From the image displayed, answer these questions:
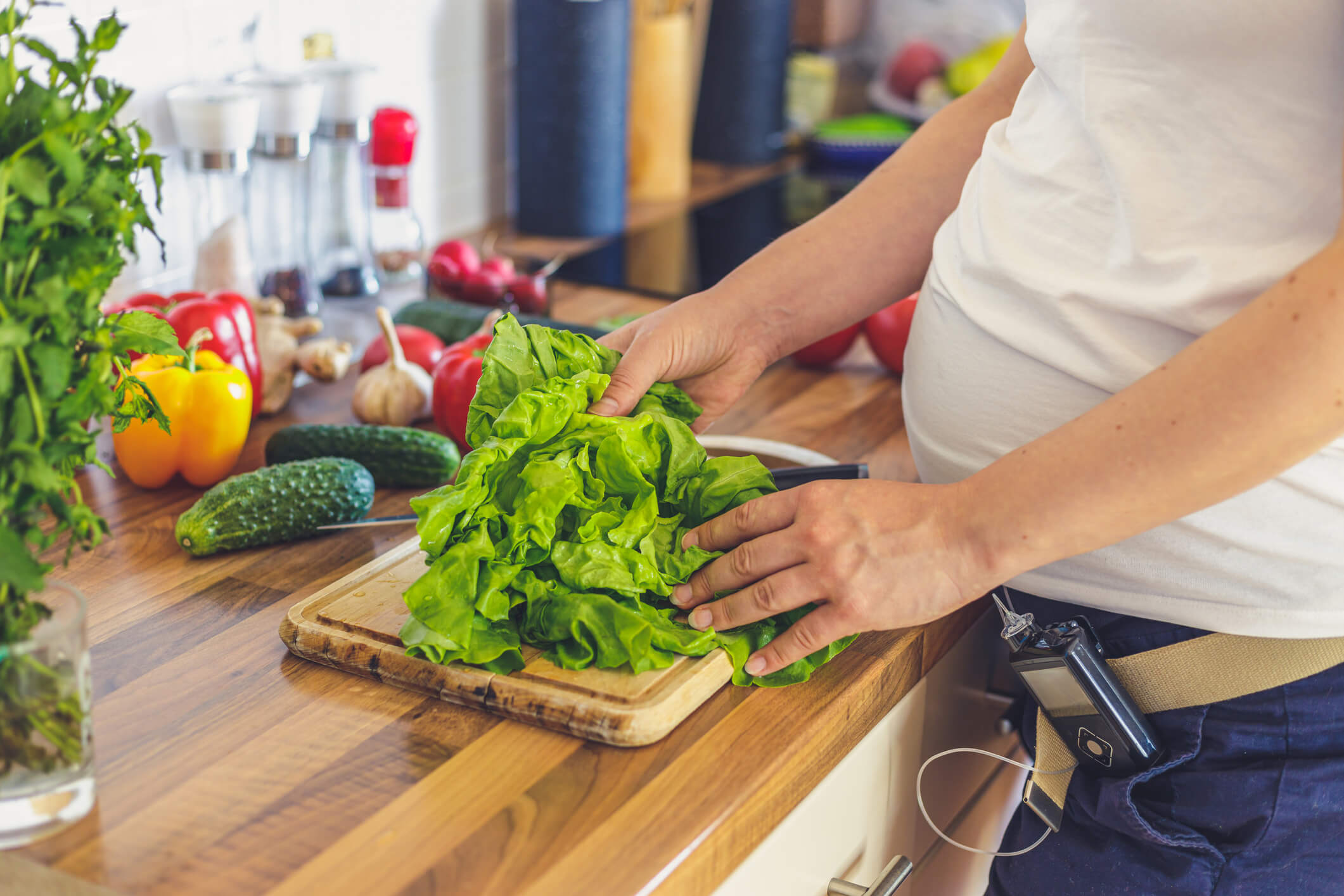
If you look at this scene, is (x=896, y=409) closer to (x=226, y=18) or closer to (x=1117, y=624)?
(x=1117, y=624)

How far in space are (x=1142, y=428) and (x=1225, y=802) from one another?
32cm

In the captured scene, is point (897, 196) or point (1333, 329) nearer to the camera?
point (1333, 329)

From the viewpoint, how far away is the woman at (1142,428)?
2.39 feet

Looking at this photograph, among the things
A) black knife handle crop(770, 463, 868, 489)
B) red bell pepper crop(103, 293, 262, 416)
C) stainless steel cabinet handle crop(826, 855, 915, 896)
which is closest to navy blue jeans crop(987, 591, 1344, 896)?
stainless steel cabinet handle crop(826, 855, 915, 896)

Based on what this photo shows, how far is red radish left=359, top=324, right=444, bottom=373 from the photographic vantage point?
4.58 ft

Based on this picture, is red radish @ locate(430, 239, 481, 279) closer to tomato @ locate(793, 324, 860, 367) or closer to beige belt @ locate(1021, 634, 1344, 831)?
tomato @ locate(793, 324, 860, 367)

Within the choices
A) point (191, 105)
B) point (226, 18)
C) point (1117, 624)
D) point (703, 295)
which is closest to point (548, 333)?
point (703, 295)

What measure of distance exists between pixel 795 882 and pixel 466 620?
29cm

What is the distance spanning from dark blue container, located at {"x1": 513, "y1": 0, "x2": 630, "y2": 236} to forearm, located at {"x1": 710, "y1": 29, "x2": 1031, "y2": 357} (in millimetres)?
944

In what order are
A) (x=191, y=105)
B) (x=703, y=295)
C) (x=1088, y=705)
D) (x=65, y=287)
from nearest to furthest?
(x=65, y=287) → (x=1088, y=705) → (x=703, y=295) → (x=191, y=105)

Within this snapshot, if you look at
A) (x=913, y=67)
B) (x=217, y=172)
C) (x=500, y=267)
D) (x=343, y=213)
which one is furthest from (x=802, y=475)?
(x=913, y=67)

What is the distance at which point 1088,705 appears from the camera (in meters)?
0.89

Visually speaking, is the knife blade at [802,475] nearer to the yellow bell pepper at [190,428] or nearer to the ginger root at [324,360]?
the yellow bell pepper at [190,428]

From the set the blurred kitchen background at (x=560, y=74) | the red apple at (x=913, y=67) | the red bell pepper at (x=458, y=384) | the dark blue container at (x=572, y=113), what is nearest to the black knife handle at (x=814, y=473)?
the red bell pepper at (x=458, y=384)
